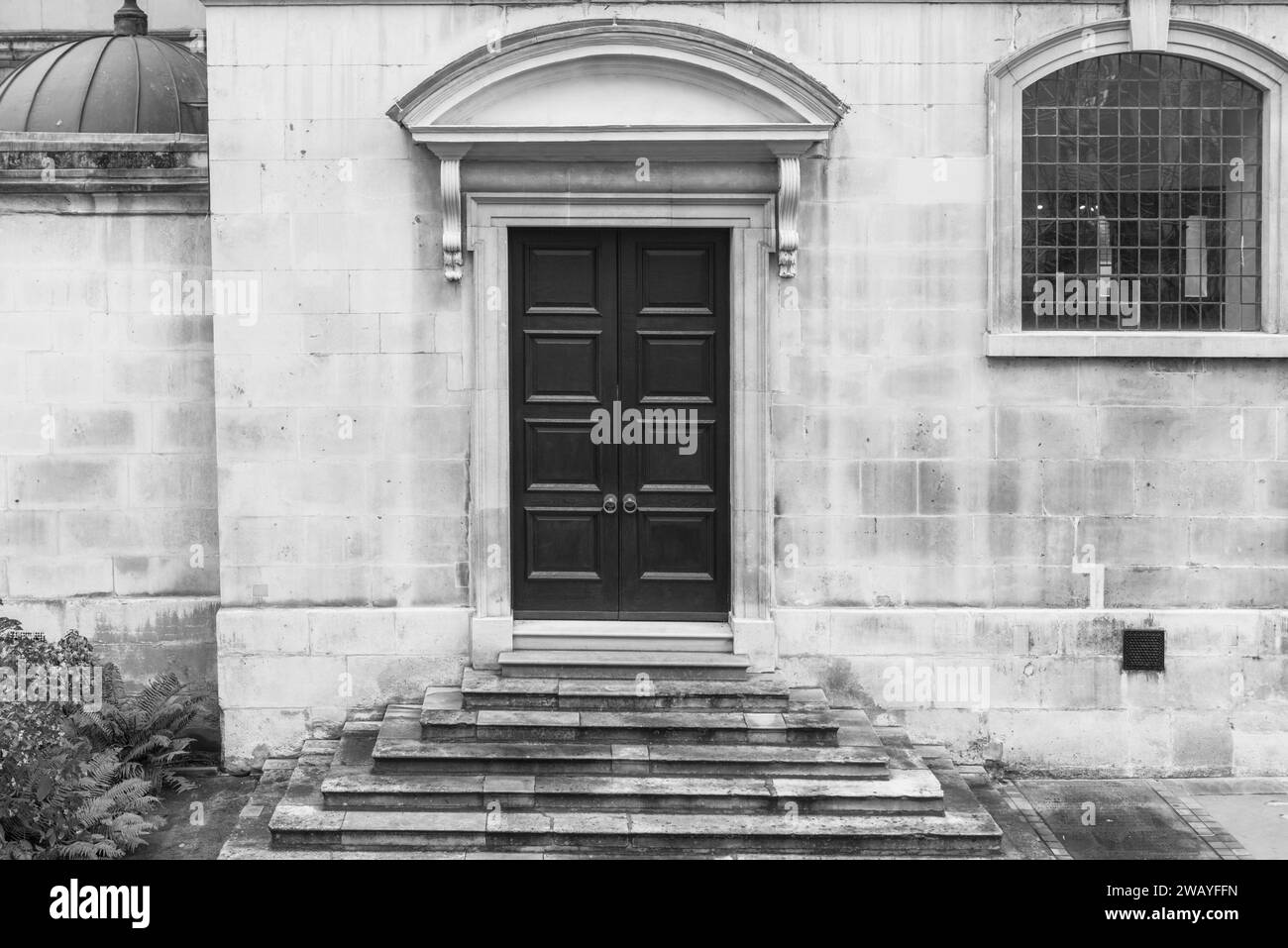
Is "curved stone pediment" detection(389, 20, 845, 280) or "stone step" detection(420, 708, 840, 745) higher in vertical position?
"curved stone pediment" detection(389, 20, 845, 280)

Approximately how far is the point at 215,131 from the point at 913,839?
7.10 m

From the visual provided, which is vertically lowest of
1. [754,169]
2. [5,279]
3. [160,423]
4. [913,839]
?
[913,839]

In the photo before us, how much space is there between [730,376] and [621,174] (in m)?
1.73

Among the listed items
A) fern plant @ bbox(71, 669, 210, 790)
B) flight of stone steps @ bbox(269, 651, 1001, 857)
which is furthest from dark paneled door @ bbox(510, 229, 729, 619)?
fern plant @ bbox(71, 669, 210, 790)

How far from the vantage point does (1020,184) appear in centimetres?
1041

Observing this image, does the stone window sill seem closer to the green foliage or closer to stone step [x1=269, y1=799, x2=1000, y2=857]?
stone step [x1=269, y1=799, x2=1000, y2=857]

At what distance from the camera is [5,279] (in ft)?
35.1

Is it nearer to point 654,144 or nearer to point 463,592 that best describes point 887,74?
point 654,144

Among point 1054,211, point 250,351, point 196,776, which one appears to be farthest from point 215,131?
point 1054,211

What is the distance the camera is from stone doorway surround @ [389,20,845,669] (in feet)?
32.2

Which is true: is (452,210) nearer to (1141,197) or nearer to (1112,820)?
(1141,197)

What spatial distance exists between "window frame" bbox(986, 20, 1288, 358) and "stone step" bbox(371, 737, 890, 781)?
11.1 ft

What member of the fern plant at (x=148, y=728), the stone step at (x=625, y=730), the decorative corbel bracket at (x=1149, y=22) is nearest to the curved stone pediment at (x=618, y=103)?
the decorative corbel bracket at (x=1149, y=22)
